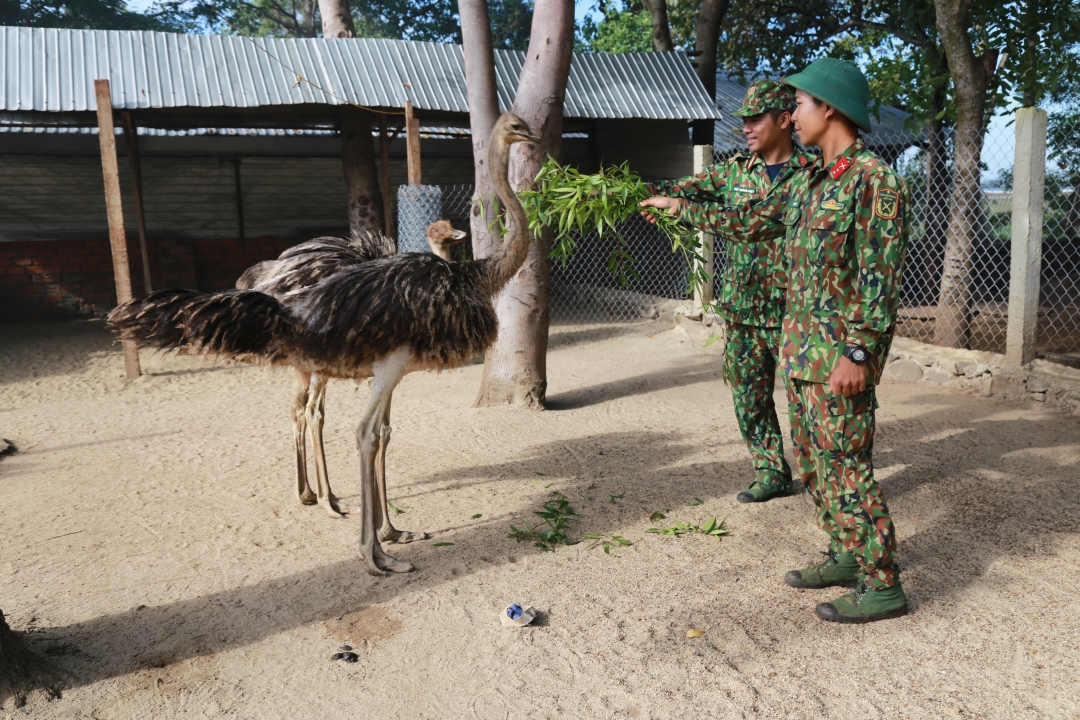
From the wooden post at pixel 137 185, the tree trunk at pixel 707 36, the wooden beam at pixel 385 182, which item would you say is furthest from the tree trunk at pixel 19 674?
the tree trunk at pixel 707 36

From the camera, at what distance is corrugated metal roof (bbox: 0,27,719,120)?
8047 millimetres

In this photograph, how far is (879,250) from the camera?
2.80 metres

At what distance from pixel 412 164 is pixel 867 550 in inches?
228

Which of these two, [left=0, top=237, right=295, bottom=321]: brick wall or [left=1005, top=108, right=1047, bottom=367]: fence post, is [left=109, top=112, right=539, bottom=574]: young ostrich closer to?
[left=1005, top=108, right=1047, bottom=367]: fence post

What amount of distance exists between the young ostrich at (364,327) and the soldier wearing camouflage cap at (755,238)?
0.97 metres

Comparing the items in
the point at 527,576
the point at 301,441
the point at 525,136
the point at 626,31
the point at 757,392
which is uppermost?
the point at 626,31

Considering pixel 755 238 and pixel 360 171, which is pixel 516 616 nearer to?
pixel 755 238

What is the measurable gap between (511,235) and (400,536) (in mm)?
1590

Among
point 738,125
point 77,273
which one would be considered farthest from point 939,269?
point 77,273

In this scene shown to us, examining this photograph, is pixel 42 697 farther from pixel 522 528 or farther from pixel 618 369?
pixel 618 369

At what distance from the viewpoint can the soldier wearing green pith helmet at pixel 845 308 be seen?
281 centimetres

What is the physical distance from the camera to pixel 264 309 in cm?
367

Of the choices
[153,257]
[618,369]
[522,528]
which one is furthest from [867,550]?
[153,257]

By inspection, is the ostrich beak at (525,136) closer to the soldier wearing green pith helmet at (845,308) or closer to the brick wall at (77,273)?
the soldier wearing green pith helmet at (845,308)
